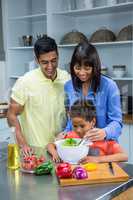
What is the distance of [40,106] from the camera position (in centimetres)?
175

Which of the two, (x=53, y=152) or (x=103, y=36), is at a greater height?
(x=103, y=36)

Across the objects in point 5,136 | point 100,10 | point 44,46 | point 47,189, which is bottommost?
point 5,136

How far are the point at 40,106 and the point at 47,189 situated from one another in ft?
2.29

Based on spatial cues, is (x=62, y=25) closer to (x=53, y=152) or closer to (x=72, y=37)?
(x=72, y=37)

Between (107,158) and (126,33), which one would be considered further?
(126,33)

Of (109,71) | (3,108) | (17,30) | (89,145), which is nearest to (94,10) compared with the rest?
(109,71)

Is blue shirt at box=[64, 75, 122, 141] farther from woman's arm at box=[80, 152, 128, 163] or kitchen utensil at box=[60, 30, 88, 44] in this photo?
kitchen utensil at box=[60, 30, 88, 44]

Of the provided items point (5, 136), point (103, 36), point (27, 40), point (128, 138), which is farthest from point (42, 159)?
point (27, 40)

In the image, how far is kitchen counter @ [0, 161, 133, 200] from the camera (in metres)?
1.04

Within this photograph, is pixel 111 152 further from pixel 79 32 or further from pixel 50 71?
pixel 79 32

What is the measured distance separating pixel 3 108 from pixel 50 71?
73.0 inches

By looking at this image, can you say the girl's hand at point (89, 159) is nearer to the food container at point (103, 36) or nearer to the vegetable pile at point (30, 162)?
the vegetable pile at point (30, 162)

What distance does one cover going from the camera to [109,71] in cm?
354

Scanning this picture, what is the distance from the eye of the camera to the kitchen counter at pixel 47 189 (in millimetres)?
1042
